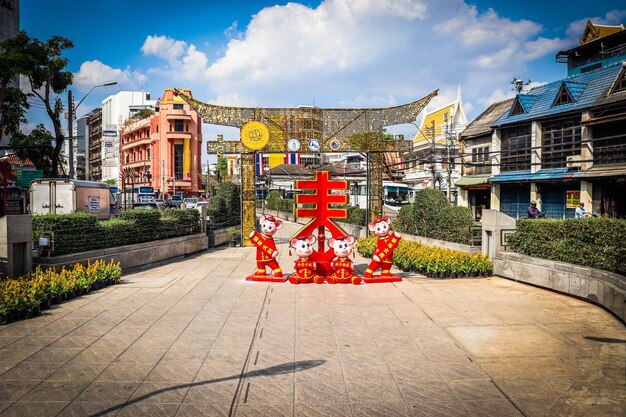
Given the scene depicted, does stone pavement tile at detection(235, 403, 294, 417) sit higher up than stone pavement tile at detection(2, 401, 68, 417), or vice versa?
stone pavement tile at detection(2, 401, 68, 417)

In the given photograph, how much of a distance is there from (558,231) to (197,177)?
56.5m

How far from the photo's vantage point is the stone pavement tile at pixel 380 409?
4.92 metres

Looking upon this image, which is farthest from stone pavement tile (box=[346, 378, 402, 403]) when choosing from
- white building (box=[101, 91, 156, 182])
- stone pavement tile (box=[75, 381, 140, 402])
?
white building (box=[101, 91, 156, 182])

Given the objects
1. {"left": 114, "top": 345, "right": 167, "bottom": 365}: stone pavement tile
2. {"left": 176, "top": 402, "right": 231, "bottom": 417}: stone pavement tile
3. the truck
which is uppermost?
the truck

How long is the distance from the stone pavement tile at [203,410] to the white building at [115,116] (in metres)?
87.8

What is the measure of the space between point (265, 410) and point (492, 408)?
2.44 m

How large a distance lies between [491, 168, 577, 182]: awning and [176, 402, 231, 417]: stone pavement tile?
82.3 ft

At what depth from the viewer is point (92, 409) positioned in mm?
4977

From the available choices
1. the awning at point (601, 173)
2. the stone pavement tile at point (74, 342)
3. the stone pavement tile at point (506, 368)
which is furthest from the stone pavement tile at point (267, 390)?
the awning at point (601, 173)

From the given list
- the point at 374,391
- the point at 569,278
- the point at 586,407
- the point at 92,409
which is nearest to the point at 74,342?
the point at 92,409

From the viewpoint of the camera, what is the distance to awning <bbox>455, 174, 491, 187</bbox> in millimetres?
33959

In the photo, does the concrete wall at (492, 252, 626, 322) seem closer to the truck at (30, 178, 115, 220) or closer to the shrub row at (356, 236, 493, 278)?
the shrub row at (356, 236, 493, 278)

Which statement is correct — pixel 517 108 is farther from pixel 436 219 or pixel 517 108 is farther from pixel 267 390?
pixel 267 390

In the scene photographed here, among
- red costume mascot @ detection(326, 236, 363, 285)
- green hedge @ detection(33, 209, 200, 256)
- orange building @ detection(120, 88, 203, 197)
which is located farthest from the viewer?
orange building @ detection(120, 88, 203, 197)
